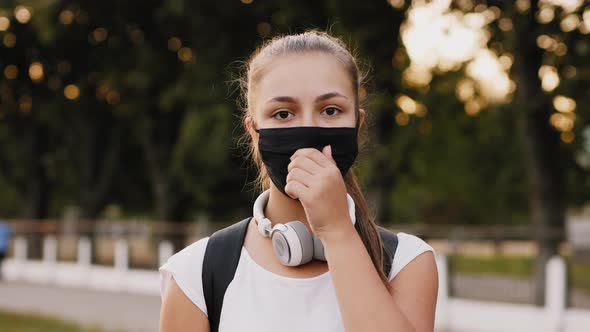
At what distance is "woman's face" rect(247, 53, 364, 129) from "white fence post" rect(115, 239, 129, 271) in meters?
20.7

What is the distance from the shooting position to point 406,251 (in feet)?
7.23

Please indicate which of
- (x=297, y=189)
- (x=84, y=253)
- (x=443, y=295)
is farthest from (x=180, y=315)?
(x=84, y=253)

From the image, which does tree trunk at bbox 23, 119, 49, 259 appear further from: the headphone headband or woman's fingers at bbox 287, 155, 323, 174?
woman's fingers at bbox 287, 155, 323, 174

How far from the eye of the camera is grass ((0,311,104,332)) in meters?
12.5

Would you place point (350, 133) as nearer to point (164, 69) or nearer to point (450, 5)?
point (450, 5)

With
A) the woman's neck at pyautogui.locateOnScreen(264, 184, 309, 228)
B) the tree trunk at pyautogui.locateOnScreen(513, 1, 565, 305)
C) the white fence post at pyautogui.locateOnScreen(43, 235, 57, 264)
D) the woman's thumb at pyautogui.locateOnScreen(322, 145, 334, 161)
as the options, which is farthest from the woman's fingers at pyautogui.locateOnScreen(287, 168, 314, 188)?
the white fence post at pyautogui.locateOnScreen(43, 235, 57, 264)

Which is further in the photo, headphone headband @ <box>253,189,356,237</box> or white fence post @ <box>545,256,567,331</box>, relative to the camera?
white fence post @ <box>545,256,567,331</box>

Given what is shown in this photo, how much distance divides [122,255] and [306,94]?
21.0 metres

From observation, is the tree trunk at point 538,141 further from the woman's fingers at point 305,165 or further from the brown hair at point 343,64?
the woman's fingers at point 305,165

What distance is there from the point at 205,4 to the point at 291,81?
72.4 feet

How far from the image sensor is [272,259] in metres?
2.20

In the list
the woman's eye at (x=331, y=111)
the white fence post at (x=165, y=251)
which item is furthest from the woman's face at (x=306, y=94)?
the white fence post at (x=165, y=251)

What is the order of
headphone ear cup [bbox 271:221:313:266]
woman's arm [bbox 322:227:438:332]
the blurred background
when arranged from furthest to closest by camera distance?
the blurred background, headphone ear cup [bbox 271:221:313:266], woman's arm [bbox 322:227:438:332]

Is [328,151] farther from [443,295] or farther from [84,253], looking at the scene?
[84,253]
